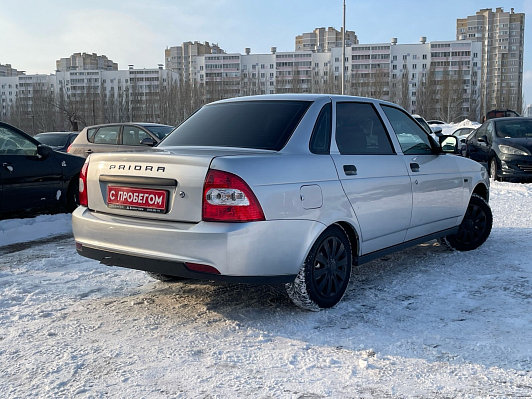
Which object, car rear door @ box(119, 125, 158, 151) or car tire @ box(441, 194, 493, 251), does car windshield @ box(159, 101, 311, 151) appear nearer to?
car tire @ box(441, 194, 493, 251)

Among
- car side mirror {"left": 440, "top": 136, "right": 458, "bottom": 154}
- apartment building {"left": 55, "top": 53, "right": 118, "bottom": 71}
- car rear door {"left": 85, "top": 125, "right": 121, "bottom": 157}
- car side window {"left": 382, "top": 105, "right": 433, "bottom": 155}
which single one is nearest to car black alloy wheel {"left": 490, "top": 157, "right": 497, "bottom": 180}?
car side mirror {"left": 440, "top": 136, "right": 458, "bottom": 154}

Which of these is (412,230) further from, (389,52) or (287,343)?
(389,52)

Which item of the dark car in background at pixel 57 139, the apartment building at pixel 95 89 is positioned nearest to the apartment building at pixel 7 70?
the apartment building at pixel 95 89

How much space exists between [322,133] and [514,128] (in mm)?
10563

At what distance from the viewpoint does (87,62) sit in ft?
493

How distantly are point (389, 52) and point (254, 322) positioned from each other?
116 m

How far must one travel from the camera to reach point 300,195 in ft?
11.9

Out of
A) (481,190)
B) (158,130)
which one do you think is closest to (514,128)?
(481,190)

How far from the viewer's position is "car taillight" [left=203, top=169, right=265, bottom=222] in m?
3.39

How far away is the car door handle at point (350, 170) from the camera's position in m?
4.09

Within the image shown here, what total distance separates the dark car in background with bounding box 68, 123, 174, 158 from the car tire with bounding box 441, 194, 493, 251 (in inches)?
323

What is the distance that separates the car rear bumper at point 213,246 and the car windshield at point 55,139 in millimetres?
14939

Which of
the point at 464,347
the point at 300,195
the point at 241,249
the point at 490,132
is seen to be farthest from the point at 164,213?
the point at 490,132

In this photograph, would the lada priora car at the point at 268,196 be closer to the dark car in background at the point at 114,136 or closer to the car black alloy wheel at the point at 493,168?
the dark car in background at the point at 114,136
